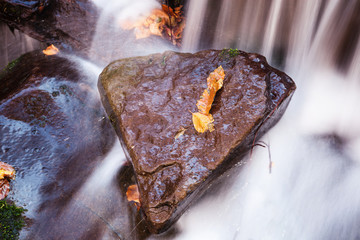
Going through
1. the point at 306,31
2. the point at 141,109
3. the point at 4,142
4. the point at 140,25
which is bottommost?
the point at 4,142

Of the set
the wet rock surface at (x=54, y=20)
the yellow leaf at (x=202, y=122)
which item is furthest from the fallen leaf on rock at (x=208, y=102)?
the wet rock surface at (x=54, y=20)

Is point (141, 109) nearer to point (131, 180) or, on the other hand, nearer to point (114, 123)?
point (114, 123)

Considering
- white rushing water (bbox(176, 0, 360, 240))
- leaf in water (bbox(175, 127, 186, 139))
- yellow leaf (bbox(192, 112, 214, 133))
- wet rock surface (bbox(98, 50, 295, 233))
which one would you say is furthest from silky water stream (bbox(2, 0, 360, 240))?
leaf in water (bbox(175, 127, 186, 139))

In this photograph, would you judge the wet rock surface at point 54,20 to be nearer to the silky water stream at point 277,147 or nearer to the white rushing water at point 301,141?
the silky water stream at point 277,147

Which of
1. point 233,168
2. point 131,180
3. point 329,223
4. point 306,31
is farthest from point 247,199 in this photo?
point 306,31

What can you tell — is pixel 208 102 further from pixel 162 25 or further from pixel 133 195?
pixel 162 25

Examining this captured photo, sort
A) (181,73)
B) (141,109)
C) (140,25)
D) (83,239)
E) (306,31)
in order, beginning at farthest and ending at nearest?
(140,25) → (306,31) → (181,73) → (141,109) → (83,239)
